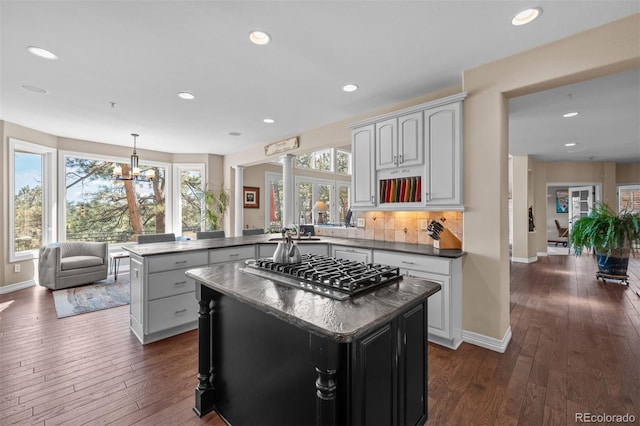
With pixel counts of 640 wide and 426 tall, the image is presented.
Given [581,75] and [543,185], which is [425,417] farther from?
[543,185]

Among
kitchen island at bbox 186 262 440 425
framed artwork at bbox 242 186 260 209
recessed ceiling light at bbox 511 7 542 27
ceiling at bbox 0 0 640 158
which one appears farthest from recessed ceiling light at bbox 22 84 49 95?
recessed ceiling light at bbox 511 7 542 27

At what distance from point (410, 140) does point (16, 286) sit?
644cm

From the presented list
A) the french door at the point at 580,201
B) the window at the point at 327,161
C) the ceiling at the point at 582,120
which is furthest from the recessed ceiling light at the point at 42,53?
the french door at the point at 580,201

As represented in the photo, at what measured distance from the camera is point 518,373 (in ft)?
7.52

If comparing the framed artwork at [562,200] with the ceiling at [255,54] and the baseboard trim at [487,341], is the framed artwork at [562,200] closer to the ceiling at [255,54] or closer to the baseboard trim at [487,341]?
the ceiling at [255,54]

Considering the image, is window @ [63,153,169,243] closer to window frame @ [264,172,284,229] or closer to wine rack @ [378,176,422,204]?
window frame @ [264,172,284,229]

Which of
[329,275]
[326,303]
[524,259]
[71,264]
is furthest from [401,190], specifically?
[524,259]

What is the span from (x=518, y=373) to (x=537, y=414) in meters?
0.49

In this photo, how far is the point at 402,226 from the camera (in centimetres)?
372

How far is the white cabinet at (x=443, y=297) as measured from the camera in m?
2.67

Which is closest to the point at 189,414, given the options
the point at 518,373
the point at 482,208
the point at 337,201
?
the point at 518,373

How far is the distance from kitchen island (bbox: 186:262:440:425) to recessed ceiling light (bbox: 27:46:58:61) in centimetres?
240

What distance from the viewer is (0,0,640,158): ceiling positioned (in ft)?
6.42

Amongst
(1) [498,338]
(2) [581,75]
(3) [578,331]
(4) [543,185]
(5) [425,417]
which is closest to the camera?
(5) [425,417]
